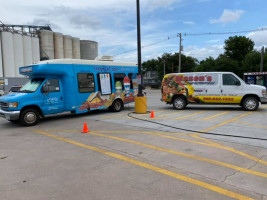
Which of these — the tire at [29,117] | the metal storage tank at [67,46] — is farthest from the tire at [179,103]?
the metal storage tank at [67,46]

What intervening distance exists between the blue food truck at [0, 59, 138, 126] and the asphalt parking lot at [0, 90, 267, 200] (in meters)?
1.51

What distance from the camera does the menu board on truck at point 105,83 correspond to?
11680mm

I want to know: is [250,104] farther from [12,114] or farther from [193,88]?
[12,114]

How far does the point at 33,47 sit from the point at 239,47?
46234mm

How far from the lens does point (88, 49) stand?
57.8 metres

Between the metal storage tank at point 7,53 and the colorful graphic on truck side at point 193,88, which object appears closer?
the colorful graphic on truck side at point 193,88

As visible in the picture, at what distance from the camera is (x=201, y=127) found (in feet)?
26.6

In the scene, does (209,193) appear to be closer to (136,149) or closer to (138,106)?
(136,149)

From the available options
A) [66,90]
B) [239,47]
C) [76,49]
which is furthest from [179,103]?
[239,47]

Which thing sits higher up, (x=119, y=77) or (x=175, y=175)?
(x=119, y=77)

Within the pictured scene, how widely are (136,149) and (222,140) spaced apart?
2.60 m

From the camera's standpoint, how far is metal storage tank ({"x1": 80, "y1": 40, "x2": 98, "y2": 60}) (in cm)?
5759

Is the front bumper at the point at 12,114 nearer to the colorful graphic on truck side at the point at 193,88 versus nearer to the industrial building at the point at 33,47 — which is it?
the colorful graphic on truck side at the point at 193,88

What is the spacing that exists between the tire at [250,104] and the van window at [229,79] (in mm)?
1107
